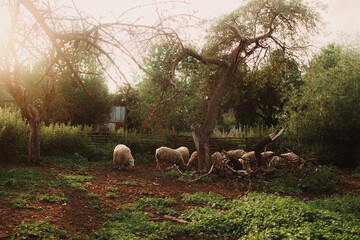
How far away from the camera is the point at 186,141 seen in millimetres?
17859

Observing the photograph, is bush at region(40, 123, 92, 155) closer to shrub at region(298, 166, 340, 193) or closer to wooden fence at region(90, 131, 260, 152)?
wooden fence at region(90, 131, 260, 152)

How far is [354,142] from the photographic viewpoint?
17.4 meters

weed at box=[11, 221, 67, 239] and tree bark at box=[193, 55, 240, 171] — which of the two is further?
tree bark at box=[193, 55, 240, 171]

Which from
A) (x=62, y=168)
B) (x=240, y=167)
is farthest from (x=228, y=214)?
(x=62, y=168)

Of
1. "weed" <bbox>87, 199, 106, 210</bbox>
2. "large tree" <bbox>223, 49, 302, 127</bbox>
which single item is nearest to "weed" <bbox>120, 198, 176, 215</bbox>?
"weed" <bbox>87, 199, 106, 210</bbox>

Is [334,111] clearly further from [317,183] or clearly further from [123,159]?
[123,159]

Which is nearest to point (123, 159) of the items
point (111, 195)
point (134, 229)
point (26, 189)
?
point (111, 195)

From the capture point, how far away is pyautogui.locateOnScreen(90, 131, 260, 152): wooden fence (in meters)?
16.8

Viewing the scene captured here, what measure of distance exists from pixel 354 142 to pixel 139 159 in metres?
13.0

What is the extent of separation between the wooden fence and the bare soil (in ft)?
13.7

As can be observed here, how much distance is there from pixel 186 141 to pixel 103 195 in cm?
1041

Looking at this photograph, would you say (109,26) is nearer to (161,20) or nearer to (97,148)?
(161,20)

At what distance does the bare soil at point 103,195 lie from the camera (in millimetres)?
5250

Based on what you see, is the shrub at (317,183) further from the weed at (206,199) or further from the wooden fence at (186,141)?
the wooden fence at (186,141)
